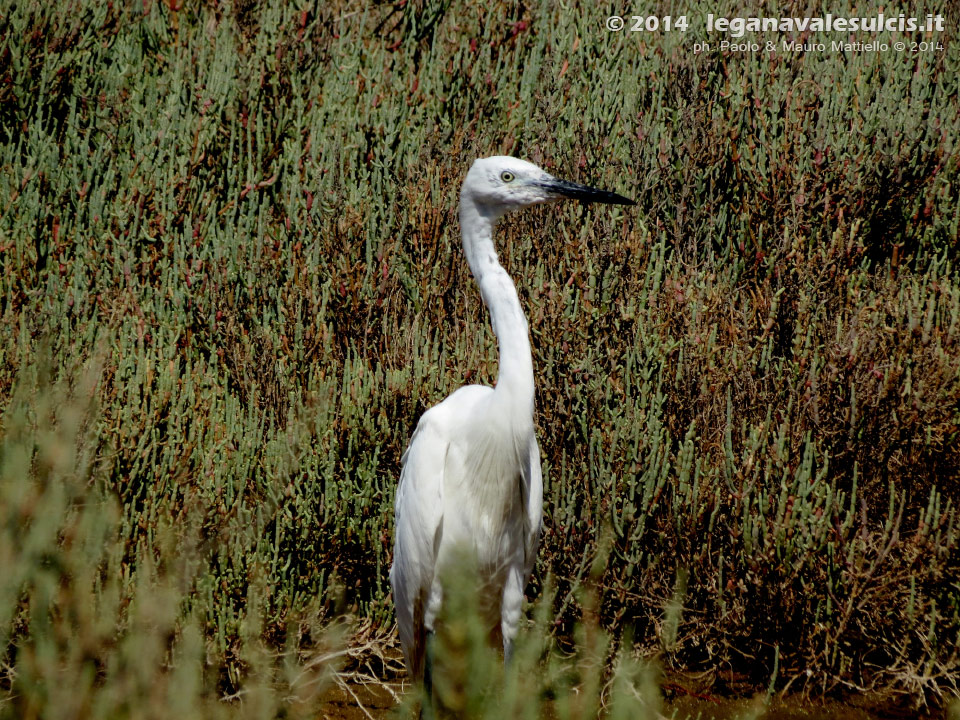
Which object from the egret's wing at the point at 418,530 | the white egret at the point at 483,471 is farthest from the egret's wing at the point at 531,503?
the egret's wing at the point at 418,530

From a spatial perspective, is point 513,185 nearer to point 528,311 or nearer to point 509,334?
point 509,334

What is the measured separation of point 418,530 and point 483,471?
0.28m

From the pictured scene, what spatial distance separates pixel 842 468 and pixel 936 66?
3024 mm

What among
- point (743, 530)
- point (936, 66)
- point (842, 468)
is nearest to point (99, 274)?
point (743, 530)

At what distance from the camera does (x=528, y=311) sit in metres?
4.07

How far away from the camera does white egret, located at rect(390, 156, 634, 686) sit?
2920mm

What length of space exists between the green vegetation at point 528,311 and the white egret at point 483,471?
13.4 inches

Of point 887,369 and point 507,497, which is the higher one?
point 887,369

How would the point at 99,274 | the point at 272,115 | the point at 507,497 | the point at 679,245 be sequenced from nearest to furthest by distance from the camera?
the point at 507,497 → the point at 99,274 → the point at 679,245 → the point at 272,115

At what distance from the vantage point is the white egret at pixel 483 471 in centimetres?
292

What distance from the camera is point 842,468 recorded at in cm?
366

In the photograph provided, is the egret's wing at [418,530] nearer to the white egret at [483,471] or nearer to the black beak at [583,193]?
the white egret at [483,471]

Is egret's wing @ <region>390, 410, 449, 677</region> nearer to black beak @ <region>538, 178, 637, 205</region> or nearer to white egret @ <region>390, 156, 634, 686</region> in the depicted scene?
white egret @ <region>390, 156, 634, 686</region>

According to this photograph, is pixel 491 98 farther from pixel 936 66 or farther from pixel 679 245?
pixel 936 66
